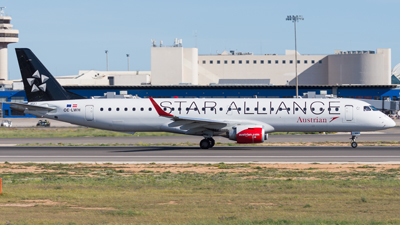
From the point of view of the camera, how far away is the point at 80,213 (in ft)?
50.0

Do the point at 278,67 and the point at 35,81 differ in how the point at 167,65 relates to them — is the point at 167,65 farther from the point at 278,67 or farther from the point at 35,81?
the point at 35,81

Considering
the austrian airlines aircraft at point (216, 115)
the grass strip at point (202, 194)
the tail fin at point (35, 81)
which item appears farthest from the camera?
the tail fin at point (35, 81)

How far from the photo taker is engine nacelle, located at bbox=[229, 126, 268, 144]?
35.2 m

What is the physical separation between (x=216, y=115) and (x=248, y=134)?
395 cm

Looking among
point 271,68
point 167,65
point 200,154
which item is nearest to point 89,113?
point 200,154

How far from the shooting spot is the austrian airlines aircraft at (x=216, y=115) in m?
37.2

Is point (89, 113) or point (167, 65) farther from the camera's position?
point (167, 65)

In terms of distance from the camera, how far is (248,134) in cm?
3531

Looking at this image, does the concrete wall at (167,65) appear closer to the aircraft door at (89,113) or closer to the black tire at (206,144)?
the aircraft door at (89,113)

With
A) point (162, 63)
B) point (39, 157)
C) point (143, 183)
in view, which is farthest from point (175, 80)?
point (143, 183)

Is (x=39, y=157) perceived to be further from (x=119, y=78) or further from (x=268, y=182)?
(x=119, y=78)

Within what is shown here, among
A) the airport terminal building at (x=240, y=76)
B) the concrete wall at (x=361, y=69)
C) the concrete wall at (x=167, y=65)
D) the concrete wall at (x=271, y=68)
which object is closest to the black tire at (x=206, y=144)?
the airport terminal building at (x=240, y=76)

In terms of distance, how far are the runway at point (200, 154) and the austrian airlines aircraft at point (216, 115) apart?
147cm

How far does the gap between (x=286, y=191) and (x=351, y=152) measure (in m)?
16.5
